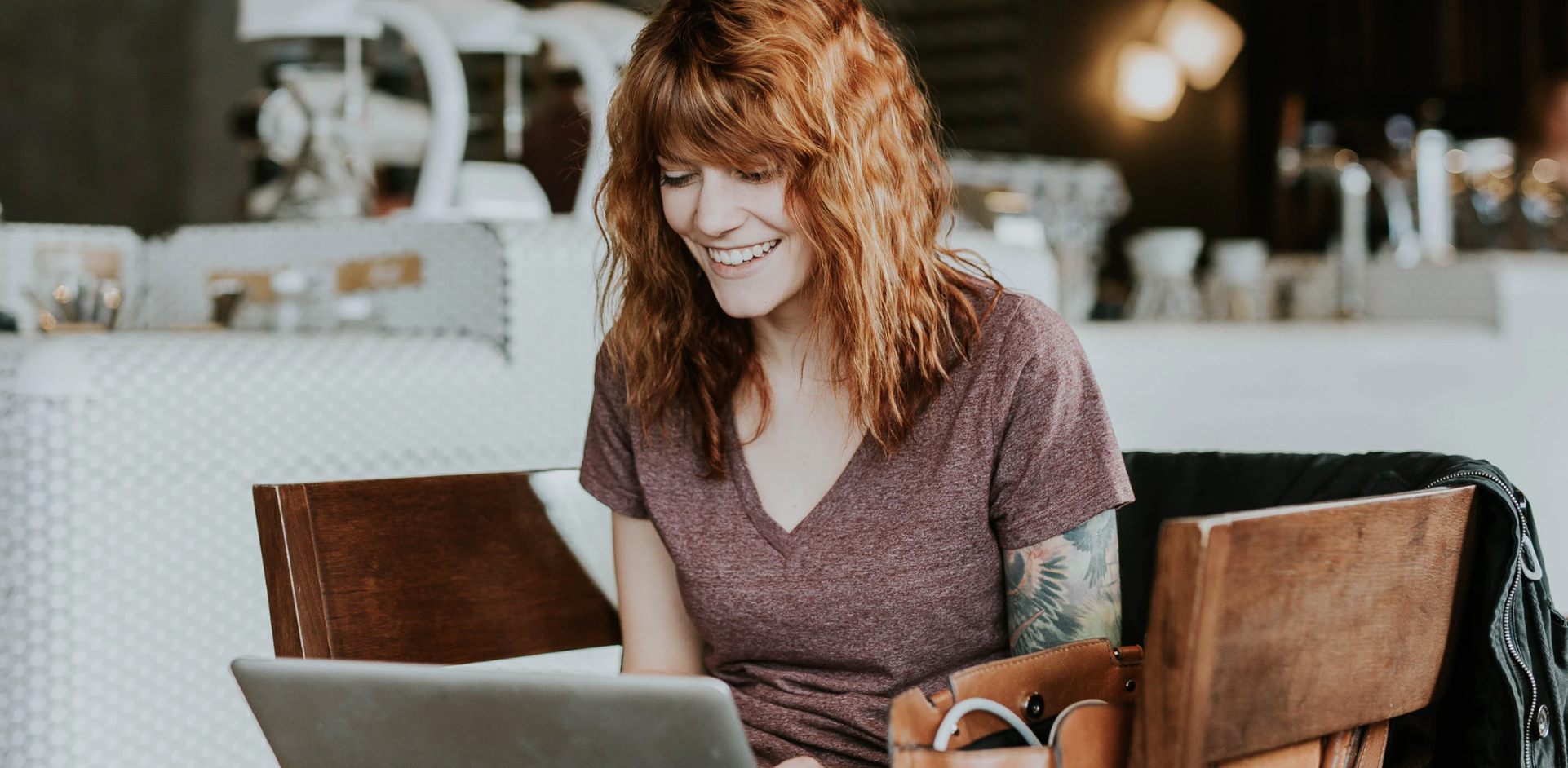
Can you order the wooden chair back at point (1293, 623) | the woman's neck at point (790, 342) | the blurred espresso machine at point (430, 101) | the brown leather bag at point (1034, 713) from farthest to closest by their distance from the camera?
the blurred espresso machine at point (430, 101)
the woman's neck at point (790, 342)
the brown leather bag at point (1034, 713)
the wooden chair back at point (1293, 623)

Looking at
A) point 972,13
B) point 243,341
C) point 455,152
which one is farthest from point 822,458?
point 972,13

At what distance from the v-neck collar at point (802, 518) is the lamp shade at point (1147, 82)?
563 centimetres

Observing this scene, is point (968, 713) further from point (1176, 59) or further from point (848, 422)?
point (1176, 59)

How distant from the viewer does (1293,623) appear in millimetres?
685

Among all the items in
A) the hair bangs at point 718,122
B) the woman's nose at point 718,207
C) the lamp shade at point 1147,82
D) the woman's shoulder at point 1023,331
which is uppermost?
the lamp shade at point 1147,82

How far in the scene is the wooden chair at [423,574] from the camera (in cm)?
95

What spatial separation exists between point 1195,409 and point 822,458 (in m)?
1.06

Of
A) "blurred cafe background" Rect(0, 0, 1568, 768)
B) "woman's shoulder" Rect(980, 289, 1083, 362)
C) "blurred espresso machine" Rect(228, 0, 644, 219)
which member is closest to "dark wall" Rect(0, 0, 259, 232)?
"blurred cafe background" Rect(0, 0, 1568, 768)

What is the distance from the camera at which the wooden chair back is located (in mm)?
637

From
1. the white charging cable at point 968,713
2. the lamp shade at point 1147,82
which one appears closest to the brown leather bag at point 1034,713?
the white charging cable at point 968,713

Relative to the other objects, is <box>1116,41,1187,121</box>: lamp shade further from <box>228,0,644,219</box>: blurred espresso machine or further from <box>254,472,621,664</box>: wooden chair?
<box>254,472,621,664</box>: wooden chair

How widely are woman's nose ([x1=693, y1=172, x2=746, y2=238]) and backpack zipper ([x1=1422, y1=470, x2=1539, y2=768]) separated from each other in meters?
0.52

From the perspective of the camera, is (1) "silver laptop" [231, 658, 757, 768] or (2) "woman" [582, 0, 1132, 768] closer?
(1) "silver laptop" [231, 658, 757, 768]

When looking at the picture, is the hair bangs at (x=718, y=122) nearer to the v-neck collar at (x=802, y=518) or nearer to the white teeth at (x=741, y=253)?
the white teeth at (x=741, y=253)
